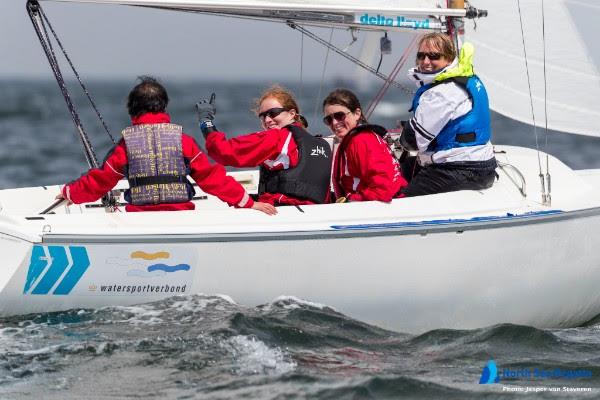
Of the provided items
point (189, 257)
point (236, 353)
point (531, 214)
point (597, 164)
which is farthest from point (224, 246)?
point (597, 164)

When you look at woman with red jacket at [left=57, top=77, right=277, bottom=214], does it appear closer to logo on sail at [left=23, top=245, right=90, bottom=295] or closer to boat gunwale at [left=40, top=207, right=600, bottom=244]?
boat gunwale at [left=40, top=207, right=600, bottom=244]

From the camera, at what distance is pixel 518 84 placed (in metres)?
6.49

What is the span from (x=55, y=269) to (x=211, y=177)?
76 centimetres

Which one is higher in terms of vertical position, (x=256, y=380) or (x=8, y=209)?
(x=8, y=209)

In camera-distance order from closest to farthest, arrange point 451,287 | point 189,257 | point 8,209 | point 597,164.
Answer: point 189,257
point 451,287
point 8,209
point 597,164

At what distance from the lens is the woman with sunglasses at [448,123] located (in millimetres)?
5051

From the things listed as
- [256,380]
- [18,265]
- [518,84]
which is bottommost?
[256,380]

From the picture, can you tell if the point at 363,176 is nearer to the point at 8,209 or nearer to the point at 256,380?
the point at 256,380

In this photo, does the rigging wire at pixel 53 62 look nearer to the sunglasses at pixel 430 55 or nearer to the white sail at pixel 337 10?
the white sail at pixel 337 10

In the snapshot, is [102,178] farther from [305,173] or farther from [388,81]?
[388,81]

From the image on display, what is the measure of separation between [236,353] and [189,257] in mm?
508

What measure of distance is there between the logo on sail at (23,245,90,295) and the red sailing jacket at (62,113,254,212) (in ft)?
1.30

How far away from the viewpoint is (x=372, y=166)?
4.96 m

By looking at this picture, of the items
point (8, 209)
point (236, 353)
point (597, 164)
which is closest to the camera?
point (236, 353)
